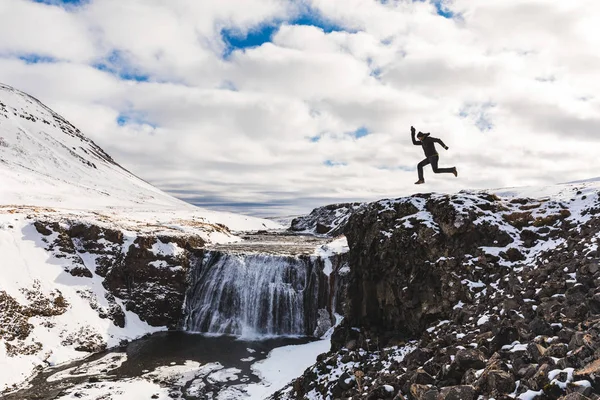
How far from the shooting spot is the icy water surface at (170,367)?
21.0m

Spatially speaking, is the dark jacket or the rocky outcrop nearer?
the dark jacket

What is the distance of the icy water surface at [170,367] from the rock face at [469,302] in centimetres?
738

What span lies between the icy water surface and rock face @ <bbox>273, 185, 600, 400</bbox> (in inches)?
291

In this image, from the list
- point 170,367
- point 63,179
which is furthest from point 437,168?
point 63,179

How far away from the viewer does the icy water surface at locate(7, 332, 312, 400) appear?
21.0 metres

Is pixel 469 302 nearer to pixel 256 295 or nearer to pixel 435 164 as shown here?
pixel 435 164

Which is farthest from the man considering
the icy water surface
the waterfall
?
the waterfall

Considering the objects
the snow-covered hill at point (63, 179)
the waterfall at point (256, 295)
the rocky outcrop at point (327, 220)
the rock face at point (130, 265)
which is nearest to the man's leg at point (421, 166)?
the waterfall at point (256, 295)

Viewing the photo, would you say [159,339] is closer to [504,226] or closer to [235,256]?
[235,256]

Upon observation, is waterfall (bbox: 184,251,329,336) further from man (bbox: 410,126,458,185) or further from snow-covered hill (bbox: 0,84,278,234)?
snow-covered hill (bbox: 0,84,278,234)

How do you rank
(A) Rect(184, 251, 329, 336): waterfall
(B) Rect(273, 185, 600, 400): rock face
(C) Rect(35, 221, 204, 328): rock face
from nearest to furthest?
(B) Rect(273, 185, 600, 400): rock face, (A) Rect(184, 251, 329, 336): waterfall, (C) Rect(35, 221, 204, 328): rock face

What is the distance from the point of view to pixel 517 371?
7.25 meters

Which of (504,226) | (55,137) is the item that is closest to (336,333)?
(504,226)

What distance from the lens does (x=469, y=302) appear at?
42.5ft
